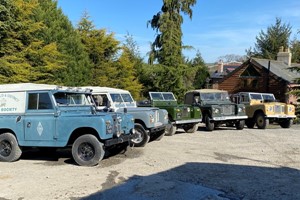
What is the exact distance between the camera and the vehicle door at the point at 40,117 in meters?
9.63

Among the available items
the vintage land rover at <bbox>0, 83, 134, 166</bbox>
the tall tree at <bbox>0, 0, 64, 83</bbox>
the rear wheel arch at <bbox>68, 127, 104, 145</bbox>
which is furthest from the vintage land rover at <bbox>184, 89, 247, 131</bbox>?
the rear wheel arch at <bbox>68, 127, 104, 145</bbox>

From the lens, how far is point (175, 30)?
31406 millimetres

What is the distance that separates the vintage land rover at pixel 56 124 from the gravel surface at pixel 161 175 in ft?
1.58

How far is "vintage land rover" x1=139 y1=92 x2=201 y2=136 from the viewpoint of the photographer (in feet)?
53.9

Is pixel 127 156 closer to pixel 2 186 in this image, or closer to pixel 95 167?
pixel 95 167

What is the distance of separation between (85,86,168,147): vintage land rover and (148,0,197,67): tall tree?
54.8 feet

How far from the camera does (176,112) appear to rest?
16.3 metres

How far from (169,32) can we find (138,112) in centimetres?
1976

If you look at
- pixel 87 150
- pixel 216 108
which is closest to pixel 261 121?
pixel 216 108

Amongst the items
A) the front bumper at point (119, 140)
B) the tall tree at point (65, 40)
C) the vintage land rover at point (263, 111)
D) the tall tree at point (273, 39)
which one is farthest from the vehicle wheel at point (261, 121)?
the tall tree at point (273, 39)

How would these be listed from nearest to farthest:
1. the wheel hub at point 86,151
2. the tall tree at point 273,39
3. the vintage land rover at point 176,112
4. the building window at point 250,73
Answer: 1. the wheel hub at point 86,151
2. the vintage land rover at point 176,112
3. the building window at point 250,73
4. the tall tree at point 273,39

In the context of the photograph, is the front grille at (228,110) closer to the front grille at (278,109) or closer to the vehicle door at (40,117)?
the front grille at (278,109)

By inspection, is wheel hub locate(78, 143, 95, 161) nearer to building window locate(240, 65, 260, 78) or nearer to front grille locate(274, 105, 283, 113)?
front grille locate(274, 105, 283, 113)

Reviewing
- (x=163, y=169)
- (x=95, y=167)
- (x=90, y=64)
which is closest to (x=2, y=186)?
(x=95, y=167)
